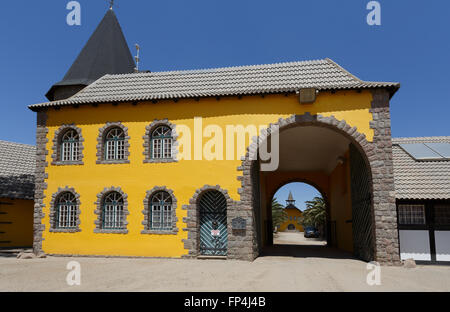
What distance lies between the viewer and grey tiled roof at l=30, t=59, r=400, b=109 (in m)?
13.6

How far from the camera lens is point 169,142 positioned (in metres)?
14.2

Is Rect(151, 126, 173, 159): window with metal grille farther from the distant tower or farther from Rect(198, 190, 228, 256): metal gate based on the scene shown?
the distant tower

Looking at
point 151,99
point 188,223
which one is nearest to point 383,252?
point 188,223

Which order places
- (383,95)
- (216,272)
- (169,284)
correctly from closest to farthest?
(169,284)
(216,272)
(383,95)

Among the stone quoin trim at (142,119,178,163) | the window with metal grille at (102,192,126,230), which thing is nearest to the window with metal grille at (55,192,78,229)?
the window with metal grille at (102,192,126,230)

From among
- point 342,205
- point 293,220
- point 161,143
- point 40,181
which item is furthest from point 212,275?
point 293,220

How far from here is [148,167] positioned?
45.9 ft

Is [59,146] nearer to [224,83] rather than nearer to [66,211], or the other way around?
[66,211]

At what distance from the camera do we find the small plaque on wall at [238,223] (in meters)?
12.9

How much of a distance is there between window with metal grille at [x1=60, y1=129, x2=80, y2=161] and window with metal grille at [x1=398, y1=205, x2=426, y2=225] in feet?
39.1

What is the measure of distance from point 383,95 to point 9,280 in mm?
12377

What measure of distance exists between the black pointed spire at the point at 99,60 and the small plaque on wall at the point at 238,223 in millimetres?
13094

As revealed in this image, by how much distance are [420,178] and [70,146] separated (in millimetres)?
12906
